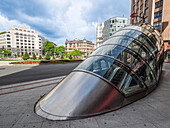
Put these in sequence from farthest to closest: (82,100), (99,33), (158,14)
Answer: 1. (99,33)
2. (158,14)
3. (82,100)

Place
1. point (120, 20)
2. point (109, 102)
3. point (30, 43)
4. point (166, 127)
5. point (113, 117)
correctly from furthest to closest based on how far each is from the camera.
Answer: point (30, 43)
point (120, 20)
point (109, 102)
point (113, 117)
point (166, 127)

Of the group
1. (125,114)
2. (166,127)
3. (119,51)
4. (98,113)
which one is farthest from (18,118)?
(119,51)

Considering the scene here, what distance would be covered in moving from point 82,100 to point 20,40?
10959 centimetres

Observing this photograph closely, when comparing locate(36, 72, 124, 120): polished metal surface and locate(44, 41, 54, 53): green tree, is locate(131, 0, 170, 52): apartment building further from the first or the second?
locate(44, 41, 54, 53): green tree

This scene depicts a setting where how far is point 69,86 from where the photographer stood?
3.58 metres

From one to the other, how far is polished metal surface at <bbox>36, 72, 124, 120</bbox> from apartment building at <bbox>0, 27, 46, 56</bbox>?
10478cm

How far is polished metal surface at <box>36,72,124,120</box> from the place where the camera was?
9.62ft

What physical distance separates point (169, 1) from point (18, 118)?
40.6 meters

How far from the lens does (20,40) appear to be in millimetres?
89125

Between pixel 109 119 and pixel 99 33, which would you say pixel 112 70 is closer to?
pixel 109 119

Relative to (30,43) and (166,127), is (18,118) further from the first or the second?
(30,43)

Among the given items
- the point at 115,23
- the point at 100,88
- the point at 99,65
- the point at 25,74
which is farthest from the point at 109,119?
the point at 115,23

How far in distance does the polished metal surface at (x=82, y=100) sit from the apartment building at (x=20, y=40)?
105 metres

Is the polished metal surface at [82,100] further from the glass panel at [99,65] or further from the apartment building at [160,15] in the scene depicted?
the apartment building at [160,15]
